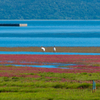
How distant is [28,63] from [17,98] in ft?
43.2

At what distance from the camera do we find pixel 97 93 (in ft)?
49.2

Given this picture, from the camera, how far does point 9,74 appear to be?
21.1 m

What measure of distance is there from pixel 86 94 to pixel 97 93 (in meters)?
0.54

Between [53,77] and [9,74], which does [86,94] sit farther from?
[9,74]

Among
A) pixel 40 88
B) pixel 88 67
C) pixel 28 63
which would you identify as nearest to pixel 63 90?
pixel 40 88

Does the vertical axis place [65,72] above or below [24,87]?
above

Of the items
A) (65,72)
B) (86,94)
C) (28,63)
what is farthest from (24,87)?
(28,63)

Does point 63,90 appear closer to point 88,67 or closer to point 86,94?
point 86,94

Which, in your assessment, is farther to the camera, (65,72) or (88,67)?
(88,67)

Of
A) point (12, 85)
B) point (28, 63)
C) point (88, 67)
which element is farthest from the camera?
point (28, 63)

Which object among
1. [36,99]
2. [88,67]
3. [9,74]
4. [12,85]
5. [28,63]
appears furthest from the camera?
[28,63]

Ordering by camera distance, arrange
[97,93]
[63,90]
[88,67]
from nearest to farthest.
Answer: [97,93], [63,90], [88,67]

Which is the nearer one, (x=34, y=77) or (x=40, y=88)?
(x=40, y=88)

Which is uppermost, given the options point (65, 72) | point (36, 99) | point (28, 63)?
point (28, 63)
